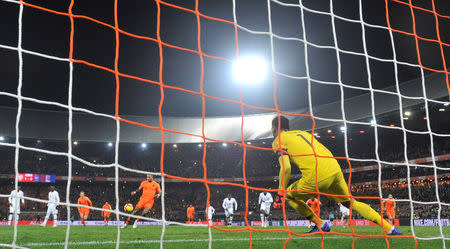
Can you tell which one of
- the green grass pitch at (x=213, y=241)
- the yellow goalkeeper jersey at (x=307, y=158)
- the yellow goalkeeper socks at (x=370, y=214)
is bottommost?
the green grass pitch at (x=213, y=241)

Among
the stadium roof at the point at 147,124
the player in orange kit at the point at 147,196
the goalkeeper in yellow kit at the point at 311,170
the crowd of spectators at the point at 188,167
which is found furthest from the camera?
the crowd of spectators at the point at 188,167

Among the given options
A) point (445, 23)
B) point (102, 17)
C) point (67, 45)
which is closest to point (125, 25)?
point (102, 17)

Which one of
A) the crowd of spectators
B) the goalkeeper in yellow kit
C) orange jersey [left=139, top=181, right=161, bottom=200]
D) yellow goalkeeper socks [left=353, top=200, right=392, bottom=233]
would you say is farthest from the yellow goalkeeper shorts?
the crowd of spectators

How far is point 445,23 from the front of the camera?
15.6 m

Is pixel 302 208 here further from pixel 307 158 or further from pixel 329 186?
pixel 307 158

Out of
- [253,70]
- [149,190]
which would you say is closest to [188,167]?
[253,70]

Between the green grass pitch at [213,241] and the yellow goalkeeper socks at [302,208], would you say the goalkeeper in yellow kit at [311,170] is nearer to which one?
the yellow goalkeeper socks at [302,208]

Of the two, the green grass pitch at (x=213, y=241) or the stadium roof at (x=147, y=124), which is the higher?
the stadium roof at (x=147, y=124)

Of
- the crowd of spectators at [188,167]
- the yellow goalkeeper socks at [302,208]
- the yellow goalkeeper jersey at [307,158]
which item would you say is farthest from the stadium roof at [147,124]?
the yellow goalkeeper jersey at [307,158]

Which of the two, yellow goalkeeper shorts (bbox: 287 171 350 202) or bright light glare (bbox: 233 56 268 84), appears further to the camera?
bright light glare (bbox: 233 56 268 84)

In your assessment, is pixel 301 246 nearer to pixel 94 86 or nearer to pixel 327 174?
pixel 327 174

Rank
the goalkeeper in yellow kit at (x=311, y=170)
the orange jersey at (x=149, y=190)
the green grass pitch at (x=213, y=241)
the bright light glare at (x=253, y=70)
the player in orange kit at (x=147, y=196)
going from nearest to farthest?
1. the goalkeeper in yellow kit at (x=311, y=170)
2. the green grass pitch at (x=213, y=241)
3. the player in orange kit at (x=147, y=196)
4. the orange jersey at (x=149, y=190)
5. the bright light glare at (x=253, y=70)

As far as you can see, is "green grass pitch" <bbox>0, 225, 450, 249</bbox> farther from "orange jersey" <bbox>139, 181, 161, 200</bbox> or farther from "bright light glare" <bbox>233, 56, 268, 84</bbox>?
"bright light glare" <bbox>233, 56, 268, 84</bbox>

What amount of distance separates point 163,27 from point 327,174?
1366cm
